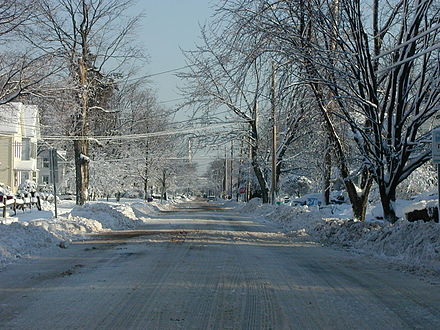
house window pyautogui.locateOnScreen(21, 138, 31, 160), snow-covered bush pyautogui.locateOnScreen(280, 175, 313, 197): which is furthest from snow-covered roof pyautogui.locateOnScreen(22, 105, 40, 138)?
snow-covered bush pyautogui.locateOnScreen(280, 175, 313, 197)

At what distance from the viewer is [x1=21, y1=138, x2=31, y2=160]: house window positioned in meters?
56.9

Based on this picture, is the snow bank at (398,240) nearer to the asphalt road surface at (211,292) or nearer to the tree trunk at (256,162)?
the asphalt road surface at (211,292)

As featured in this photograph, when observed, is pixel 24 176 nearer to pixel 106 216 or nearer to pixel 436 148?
pixel 106 216

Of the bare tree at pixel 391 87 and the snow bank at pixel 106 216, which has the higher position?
the bare tree at pixel 391 87

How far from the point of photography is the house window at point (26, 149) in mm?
56928

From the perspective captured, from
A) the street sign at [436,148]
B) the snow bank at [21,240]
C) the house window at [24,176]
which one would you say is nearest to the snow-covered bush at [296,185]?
the house window at [24,176]

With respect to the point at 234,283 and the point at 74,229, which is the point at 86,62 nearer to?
the point at 74,229

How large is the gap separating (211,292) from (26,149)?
171ft

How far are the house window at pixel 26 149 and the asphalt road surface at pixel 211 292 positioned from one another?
45201 millimetres

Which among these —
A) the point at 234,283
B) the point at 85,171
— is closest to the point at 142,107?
the point at 85,171

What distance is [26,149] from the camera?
57094 millimetres

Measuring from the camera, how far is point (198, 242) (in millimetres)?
16969

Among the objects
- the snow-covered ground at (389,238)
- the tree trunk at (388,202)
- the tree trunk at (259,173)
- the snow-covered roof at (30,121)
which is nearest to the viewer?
the snow-covered ground at (389,238)

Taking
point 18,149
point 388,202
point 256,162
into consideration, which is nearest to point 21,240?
point 388,202
